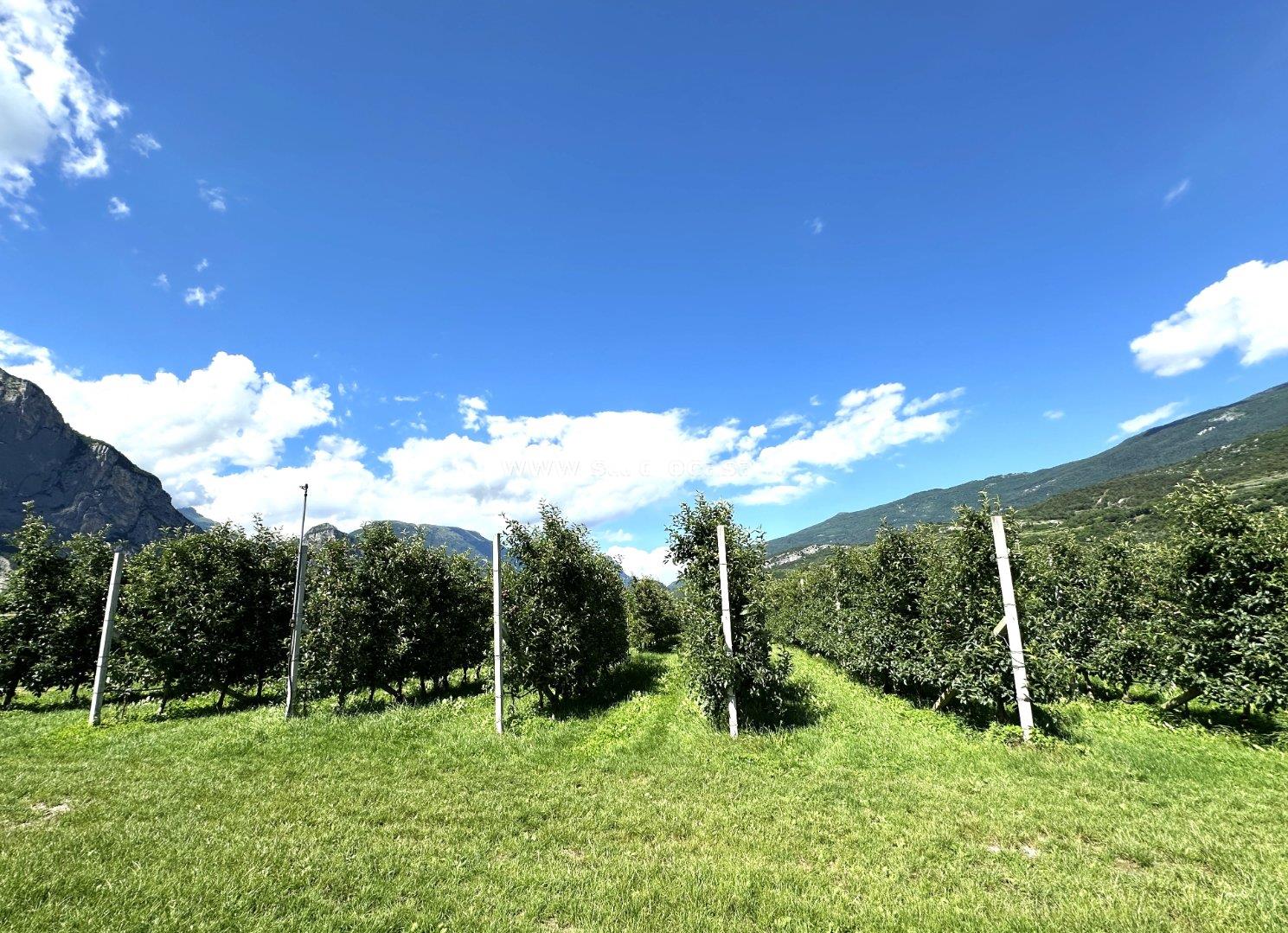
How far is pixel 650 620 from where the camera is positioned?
4209cm

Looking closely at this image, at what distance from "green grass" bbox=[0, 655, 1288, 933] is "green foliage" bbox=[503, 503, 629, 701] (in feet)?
10.3

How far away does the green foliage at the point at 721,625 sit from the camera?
13945 millimetres

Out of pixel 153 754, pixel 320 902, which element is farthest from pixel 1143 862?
pixel 153 754

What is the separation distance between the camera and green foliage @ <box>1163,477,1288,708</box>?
1148cm

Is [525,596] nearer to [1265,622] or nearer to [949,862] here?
[949,862]

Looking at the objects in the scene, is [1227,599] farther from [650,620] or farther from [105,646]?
[650,620]

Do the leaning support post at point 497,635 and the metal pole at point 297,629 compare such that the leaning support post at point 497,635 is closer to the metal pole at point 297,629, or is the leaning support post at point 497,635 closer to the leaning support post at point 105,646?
the metal pole at point 297,629

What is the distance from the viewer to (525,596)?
55.9ft

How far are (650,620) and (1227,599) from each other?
34265 millimetres

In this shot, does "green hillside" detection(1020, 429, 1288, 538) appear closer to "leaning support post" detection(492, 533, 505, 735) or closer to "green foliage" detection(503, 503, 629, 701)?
"green foliage" detection(503, 503, 629, 701)

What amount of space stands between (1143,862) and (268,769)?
15.6 meters

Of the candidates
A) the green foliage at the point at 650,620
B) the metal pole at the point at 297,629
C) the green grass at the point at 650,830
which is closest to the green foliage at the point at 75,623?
the green grass at the point at 650,830

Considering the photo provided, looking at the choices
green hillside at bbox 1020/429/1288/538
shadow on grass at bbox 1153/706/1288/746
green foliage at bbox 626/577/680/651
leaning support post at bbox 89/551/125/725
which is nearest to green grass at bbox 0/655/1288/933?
shadow on grass at bbox 1153/706/1288/746

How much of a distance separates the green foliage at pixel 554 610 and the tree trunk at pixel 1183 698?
1655 cm
